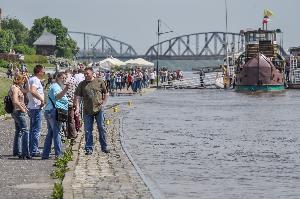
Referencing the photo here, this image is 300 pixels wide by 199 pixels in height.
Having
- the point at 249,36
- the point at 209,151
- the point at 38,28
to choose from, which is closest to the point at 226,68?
the point at 249,36

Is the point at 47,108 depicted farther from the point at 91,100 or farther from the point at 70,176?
the point at 70,176

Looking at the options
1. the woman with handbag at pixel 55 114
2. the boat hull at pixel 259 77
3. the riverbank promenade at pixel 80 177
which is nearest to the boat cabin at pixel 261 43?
the boat hull at pixel 259 77

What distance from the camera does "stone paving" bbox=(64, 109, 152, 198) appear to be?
1467cm

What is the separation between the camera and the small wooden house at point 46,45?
169m

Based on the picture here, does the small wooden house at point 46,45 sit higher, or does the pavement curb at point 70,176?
the small wooden house at point 46,45

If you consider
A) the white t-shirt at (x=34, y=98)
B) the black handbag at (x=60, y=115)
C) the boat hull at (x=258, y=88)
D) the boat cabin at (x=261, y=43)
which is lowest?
the boat hull at (x=258, y=88)

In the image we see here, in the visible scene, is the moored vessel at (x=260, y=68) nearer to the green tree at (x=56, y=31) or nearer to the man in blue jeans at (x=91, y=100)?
the man in blue jeans at (x=91, y=100)

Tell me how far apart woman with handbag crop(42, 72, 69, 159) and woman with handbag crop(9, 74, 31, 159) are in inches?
16.4

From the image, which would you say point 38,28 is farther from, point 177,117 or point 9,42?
point 177,117

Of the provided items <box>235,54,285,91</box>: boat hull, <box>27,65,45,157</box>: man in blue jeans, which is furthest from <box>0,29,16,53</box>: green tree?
<box>27,65,45,157</box>: man in blue jeans

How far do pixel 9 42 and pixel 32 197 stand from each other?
132111mm

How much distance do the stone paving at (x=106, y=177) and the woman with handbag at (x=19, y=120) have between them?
1150mm

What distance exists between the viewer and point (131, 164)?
19.0 m

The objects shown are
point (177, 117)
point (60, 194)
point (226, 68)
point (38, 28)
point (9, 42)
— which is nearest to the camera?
point (60, 194)
